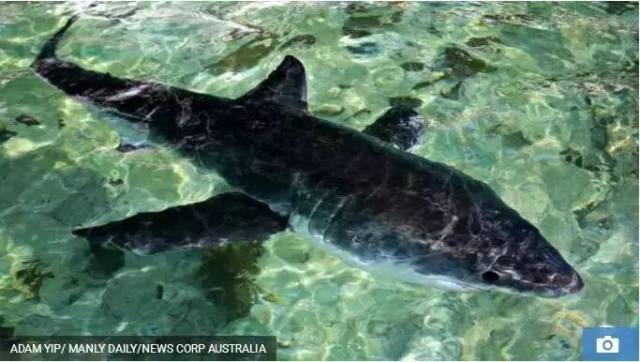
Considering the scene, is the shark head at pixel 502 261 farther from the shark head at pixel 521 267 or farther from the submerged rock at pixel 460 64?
the submerged rock at pixel 460 64

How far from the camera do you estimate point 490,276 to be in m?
5.00

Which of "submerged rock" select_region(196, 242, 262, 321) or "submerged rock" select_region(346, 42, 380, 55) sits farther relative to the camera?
"submerged rock" select_region(346, 42, 380, 55)

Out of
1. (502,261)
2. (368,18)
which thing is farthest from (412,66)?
(502,261)

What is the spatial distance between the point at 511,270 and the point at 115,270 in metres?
2.96

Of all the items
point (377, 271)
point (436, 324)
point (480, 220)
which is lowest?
point (436, 324)

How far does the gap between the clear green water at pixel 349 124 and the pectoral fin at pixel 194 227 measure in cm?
46

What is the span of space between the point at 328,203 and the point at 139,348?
1.72 meters

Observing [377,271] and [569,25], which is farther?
[569,25]

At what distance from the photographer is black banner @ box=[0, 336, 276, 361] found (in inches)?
214

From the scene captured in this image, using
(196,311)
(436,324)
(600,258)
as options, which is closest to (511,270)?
(436,324)

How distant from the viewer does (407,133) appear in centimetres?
660

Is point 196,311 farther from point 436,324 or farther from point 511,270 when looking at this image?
point 511,270

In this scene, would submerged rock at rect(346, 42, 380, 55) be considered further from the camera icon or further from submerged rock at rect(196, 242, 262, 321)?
the camera icon

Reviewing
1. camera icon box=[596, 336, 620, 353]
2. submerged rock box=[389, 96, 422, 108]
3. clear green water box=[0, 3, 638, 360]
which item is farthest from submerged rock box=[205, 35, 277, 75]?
camera icon box=[596, 336, 620, 353]
